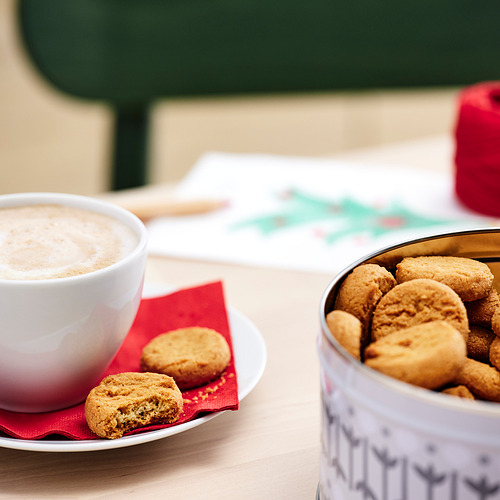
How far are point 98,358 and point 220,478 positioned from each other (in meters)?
0.12

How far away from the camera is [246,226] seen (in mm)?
897

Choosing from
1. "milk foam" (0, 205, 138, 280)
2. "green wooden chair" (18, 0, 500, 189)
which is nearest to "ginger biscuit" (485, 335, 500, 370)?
"milk foam" (0, 205, 138, 280)

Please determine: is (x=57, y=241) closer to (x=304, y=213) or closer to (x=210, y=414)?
(x=210, y=414)

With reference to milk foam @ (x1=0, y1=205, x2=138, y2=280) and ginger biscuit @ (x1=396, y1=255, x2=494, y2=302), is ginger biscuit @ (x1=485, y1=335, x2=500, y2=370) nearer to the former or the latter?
ginger biscuit @ (x1=396, y1=255, x2=494, y2=302)

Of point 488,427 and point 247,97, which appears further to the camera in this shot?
point 247,97

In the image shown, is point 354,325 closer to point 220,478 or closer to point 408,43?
point 220,478

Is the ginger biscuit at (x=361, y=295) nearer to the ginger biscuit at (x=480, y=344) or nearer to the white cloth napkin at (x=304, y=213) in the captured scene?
the ginger biscuit at (x=480, y=344)

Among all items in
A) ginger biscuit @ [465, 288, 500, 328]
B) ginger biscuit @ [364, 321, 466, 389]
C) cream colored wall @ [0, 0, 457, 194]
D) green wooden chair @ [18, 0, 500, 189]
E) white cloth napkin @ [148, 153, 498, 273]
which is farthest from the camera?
cream colored wall @ [0, 0, 457, 194]

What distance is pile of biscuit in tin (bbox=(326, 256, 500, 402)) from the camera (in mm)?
340

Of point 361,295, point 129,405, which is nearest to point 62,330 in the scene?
point 129,405

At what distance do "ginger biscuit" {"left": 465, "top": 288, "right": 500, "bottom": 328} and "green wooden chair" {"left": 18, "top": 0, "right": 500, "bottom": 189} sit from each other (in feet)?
3.66

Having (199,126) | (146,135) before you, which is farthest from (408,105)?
(146,135)

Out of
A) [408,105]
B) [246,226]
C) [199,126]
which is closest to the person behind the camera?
[246,226]

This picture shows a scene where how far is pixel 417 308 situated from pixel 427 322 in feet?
0.05
